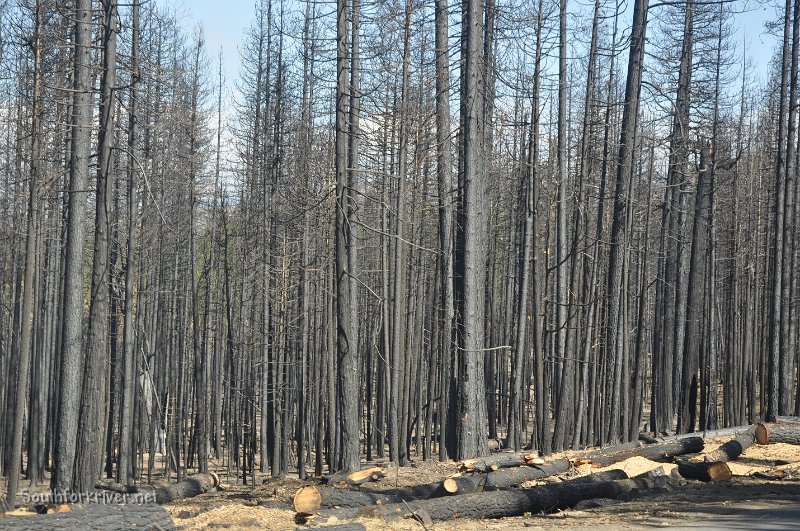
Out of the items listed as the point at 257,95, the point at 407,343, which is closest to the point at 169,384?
the point at 257,95

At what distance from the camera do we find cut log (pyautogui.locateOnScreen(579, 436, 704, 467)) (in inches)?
505

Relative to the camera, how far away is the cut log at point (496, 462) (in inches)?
439

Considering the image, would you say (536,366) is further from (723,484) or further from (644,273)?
(723,484)

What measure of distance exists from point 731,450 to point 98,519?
10.7 metres

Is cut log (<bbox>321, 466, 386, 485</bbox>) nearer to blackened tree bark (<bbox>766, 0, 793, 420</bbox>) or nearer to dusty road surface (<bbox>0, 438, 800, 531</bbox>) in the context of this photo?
dusty road surface (<bbox>0, 438, 800, 531</bbox>)

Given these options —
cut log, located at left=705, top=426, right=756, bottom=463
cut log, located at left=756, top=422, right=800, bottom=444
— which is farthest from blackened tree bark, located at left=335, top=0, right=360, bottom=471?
cut log, located at left=756, top=422, right=800, bottom=444

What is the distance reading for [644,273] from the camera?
18.1 metres

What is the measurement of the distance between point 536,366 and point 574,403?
434 cm

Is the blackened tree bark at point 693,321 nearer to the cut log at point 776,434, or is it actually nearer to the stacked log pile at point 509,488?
the cut log at point 776,434

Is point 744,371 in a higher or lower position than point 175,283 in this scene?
lower

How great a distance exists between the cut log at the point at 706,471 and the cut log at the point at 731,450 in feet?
1.59

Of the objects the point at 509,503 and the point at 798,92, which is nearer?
the point at 509,503

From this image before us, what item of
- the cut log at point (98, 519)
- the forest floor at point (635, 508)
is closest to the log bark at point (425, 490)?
the forest floor at point (635, 508)

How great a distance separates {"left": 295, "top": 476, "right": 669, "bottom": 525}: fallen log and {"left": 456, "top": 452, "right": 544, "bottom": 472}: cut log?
3.97ft
